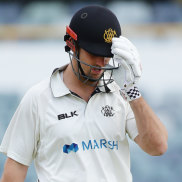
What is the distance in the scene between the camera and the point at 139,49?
3.92 m

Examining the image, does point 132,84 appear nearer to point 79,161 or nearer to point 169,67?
point 79,161

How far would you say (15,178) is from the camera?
185 centimetres

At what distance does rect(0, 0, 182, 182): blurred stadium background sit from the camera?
3738mm

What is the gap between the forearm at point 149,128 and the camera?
68.7 inches

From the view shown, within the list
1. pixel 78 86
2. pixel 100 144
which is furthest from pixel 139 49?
pixel 100 144

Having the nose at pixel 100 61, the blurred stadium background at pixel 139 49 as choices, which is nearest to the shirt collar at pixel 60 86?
the nose at pixel 100 61

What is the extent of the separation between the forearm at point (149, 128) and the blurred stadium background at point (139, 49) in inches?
75.5

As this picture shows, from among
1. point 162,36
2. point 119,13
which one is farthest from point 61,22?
point 162,36

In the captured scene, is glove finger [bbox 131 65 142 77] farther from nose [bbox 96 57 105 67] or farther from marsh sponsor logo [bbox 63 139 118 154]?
marsh sponsor logo [bbox 63 139 118 154]

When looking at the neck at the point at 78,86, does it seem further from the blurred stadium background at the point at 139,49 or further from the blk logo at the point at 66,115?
the blurred stadium background at the point at 139,49

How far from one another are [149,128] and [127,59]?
0.91ft

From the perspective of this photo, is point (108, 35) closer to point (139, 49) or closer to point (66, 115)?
point (66, 115)

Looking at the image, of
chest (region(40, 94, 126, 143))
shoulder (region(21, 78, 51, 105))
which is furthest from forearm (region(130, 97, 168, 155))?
shoulder (region(21, 78, 51, 105))

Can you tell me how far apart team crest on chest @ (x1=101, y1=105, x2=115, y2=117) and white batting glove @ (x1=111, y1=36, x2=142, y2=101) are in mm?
90
